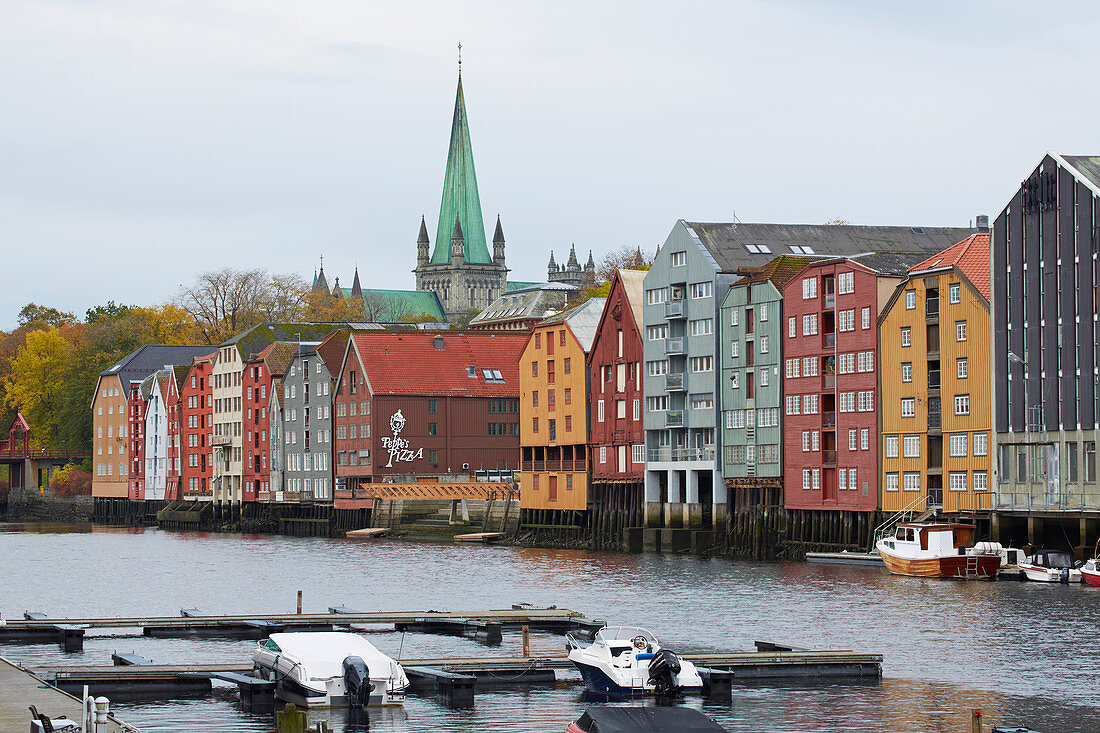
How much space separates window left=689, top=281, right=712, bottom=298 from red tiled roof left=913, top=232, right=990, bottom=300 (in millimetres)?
17674

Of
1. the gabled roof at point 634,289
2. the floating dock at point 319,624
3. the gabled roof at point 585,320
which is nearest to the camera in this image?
the floating dock at point 319,624

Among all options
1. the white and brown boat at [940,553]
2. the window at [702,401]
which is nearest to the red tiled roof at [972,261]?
the white and brown boat at [940,553]

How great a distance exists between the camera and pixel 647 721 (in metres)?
33.9

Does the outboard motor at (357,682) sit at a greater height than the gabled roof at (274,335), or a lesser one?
lesser

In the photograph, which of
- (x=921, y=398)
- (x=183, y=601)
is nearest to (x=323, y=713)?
(x=183, y=601)

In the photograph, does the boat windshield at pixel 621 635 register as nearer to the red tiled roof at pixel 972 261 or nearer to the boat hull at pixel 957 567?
the boat hull at pixel 957 567

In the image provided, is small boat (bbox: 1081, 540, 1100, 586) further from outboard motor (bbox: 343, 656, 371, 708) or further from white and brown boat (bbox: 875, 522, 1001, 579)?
outboard motor (bbox: 343, 656, 371, 708)

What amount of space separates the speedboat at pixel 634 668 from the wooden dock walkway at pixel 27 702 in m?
14.1

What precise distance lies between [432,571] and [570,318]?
36871 mm

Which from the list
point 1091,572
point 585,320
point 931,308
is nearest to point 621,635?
point 1091,572

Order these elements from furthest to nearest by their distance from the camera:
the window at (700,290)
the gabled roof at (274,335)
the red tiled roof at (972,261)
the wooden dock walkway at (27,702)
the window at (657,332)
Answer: the gabled roof at (274,335)
the window at (657,332)
the window at (700,290)
the red tiled roof at (972,261)
the wooden dock walkway at (27,702)

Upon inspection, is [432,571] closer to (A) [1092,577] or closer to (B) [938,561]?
(B) [938,561]

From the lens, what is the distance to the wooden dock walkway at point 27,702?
32.6m

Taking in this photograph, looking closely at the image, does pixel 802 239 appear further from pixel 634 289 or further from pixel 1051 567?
pixel 1051 567
